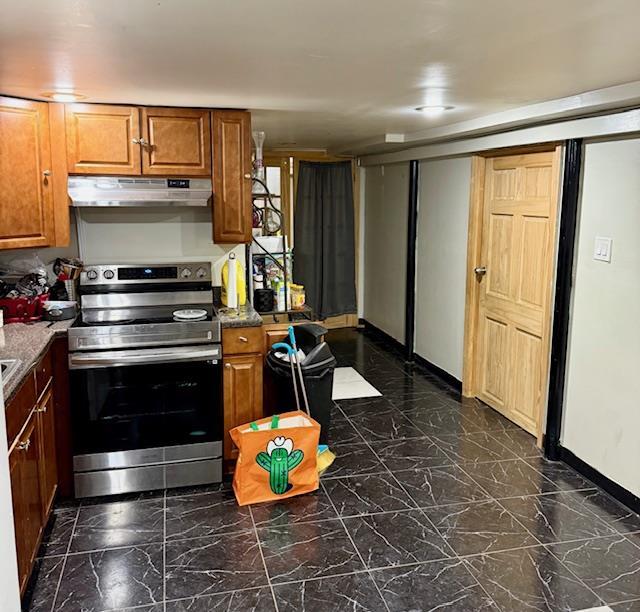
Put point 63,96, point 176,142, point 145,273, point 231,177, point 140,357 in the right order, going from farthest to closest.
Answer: point 145,273, point 231,177, point 176,142, point 140,357, point 63,96

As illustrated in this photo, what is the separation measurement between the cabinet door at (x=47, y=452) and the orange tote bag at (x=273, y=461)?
0.88 meters

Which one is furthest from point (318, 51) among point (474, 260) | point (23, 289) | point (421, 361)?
point (421, 361)

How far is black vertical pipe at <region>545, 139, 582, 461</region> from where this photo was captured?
3488 mm

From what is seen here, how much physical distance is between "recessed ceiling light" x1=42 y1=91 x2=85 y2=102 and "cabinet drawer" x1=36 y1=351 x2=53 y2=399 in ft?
4.08

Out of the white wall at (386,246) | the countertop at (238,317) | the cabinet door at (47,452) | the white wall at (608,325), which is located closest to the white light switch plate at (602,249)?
the white wall at (608,325)

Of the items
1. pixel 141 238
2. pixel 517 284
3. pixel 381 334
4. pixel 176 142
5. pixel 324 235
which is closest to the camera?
pixel 176 142

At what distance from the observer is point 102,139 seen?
11.0 ft

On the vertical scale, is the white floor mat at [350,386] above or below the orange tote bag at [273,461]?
below

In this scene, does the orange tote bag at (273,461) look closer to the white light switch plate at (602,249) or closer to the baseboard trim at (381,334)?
the white light switch plate at (602,249)

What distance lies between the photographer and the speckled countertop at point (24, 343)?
7.82 feet

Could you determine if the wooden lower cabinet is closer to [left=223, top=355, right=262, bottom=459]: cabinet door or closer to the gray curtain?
[left=223, top=355, right=262, bottom=459]: cabinet door

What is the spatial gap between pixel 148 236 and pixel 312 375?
1.34m

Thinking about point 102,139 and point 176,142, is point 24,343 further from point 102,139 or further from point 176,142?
point 176,142

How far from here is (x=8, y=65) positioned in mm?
2344
